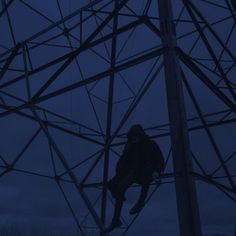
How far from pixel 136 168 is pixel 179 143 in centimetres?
115

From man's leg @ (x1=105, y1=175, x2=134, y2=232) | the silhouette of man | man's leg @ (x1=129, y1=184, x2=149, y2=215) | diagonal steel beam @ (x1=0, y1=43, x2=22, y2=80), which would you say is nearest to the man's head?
the silhouette of man

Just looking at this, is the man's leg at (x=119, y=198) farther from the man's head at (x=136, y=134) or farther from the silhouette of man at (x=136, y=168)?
the man's head at (x=136, y=134)

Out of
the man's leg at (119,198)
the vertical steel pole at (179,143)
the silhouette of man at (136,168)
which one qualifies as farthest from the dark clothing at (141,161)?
the vertical steel pole at (179,143)

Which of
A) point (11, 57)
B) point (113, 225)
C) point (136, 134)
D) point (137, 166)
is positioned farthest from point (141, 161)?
point (11, 57)

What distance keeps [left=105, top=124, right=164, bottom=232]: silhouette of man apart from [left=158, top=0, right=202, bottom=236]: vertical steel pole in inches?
22.9

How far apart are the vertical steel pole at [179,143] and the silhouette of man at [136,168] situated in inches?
22.9

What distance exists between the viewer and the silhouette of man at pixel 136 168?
8500 millimetres

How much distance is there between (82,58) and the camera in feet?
63.1

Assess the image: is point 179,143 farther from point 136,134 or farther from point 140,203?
point 140,203

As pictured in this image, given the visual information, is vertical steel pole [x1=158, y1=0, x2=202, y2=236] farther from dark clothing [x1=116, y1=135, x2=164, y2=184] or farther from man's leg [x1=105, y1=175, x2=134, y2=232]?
man's leg [x1=105, y1=175, x2=134, y2=232]

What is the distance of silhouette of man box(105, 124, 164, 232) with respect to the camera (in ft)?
27.9

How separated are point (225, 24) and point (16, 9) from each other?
9489 mm

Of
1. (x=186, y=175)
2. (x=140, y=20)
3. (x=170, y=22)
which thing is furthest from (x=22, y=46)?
(x=186, y=175)

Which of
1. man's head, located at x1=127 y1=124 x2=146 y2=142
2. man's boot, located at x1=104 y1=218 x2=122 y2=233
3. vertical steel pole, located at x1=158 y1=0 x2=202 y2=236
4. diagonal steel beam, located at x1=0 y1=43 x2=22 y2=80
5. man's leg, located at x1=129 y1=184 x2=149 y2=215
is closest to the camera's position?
vertical steel pole, located at x1=158 y1=0 x2=202 y2=236
